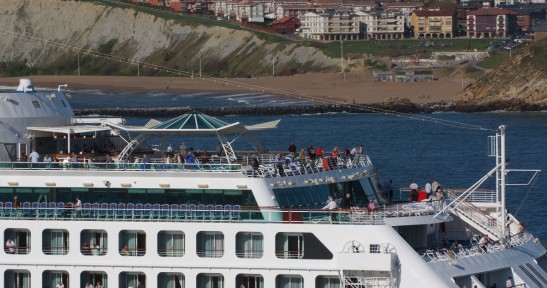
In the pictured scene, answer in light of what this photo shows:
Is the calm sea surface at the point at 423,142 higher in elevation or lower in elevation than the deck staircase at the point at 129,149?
lower

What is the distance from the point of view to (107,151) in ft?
109

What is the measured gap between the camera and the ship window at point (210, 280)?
A: 2853 centimetres

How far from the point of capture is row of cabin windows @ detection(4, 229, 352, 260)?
92.7 ft

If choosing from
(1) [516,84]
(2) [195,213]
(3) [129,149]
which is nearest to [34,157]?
(3) [129,149]

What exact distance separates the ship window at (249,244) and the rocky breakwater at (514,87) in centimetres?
9695

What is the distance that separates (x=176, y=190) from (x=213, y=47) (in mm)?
162911

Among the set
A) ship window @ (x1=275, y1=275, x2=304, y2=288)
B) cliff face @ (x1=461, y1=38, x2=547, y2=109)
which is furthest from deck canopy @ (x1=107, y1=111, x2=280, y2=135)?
cliff face @ (x1=461, y1=38, x2=547, y2=109)

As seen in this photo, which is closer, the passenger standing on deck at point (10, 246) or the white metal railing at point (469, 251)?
the white metal railing at point (469, 251)

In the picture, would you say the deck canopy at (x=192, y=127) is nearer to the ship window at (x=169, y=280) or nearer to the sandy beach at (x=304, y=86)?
the ship window at (x=169, y=280)

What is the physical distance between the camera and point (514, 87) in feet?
434

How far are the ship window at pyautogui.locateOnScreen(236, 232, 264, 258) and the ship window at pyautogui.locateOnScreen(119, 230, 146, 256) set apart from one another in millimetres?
1864

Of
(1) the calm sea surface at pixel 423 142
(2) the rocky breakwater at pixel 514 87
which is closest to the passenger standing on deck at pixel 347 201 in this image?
→ (1) the calm sea surface at pixel 423 142

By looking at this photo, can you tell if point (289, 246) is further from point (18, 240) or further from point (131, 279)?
point (18, 240)

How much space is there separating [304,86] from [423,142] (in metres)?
59.9
